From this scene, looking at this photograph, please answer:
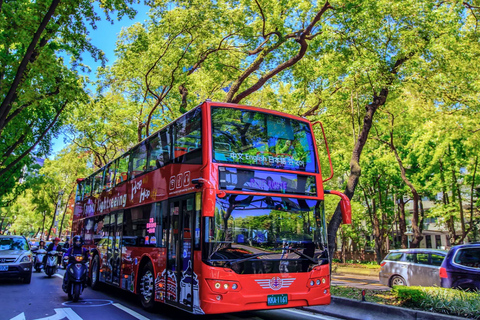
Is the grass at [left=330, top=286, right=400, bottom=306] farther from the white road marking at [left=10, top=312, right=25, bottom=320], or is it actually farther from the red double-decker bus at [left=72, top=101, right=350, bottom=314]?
the white road marking at [left=10, top=312, right=25, bottom=320]

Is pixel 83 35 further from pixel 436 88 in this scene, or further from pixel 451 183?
pixel 451 183

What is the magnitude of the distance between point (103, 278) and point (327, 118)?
11.2 metres

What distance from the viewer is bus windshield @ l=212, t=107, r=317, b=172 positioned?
295 inches

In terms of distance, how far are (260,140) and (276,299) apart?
10.00 feet

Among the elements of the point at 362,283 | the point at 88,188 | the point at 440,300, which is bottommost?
the point at 362,283

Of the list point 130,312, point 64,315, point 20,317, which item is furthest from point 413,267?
point 20,317

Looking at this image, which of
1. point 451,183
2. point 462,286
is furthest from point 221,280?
point 451,183

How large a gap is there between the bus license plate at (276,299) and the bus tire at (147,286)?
3138mm

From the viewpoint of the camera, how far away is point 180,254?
7754 mm

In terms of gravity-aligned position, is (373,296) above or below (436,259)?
below

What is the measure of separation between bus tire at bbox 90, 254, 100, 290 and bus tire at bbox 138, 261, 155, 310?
178 inches

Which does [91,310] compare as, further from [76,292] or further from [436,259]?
[436,259]

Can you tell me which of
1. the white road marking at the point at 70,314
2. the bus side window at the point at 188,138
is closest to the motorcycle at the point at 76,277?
the white road marking at the point at 70,314

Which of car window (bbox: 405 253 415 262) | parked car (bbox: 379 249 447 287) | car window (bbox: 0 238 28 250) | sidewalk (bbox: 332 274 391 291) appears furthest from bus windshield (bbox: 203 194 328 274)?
car window (bbox: 0 238 28 250)
